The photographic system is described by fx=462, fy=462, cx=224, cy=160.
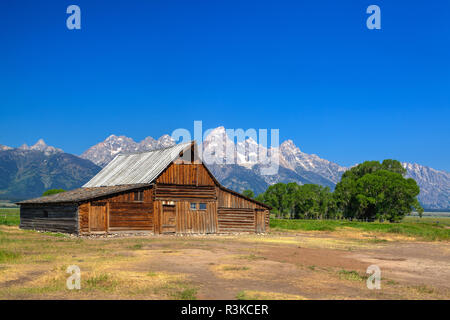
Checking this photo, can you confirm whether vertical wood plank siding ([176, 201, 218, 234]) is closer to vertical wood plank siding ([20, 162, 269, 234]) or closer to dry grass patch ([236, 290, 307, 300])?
vertical wood plank siding ([20, 162, 269, 234])

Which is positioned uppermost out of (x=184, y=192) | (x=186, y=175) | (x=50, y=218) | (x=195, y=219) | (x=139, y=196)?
(x=186, y=175)

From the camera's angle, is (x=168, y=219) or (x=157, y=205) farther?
(x=168, y=219)

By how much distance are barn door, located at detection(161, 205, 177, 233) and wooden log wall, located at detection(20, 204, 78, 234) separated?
883 cm

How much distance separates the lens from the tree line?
93.8 metres

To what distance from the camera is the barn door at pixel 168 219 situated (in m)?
46.7

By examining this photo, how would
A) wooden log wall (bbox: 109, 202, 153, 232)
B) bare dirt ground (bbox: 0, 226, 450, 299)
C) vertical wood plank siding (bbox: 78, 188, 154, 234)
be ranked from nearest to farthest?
bare dirt ground (bbox: 0, 226, 450, 299), vertical wood plank siding (bbox: 78, 188, 154, 234), wooden log wall (bbox: 109, 202, 153, 232)

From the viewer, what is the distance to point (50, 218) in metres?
47.4

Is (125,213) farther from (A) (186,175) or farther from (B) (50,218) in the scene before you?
(B) (50,218)

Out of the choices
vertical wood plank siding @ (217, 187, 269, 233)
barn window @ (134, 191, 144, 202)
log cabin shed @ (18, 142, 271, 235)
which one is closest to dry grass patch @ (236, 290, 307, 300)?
log cabin shed @ (18, 142, 271, 235)

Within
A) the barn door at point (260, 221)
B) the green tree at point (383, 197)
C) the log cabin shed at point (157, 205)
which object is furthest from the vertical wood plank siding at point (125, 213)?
the green tree at point (383, 197)

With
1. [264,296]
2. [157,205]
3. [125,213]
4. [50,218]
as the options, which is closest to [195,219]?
[157,205]

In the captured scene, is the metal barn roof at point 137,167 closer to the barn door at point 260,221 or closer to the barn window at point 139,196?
the barn window at point 139,196

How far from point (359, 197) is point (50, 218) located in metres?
65.1

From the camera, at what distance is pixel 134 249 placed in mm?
30094
